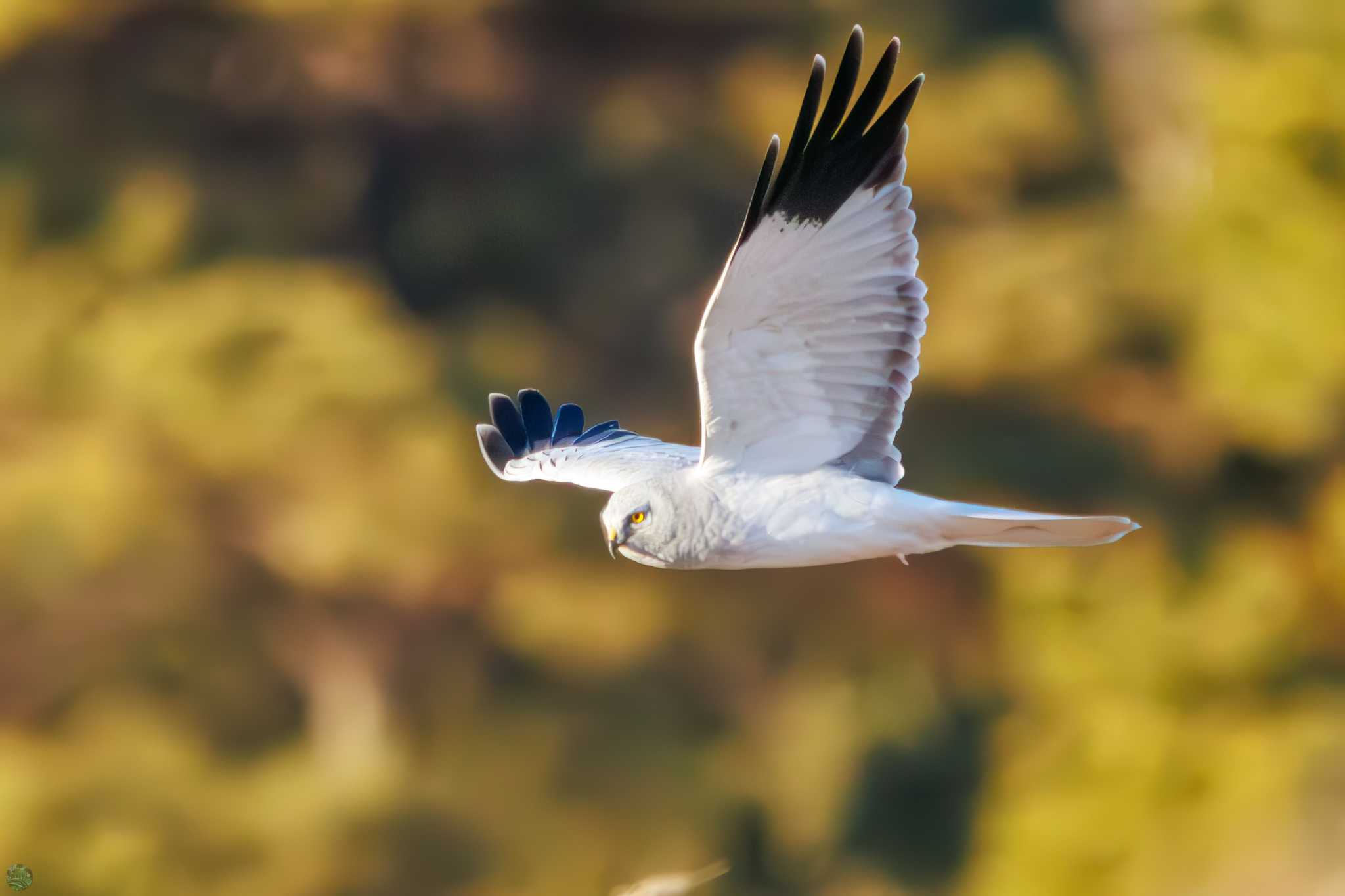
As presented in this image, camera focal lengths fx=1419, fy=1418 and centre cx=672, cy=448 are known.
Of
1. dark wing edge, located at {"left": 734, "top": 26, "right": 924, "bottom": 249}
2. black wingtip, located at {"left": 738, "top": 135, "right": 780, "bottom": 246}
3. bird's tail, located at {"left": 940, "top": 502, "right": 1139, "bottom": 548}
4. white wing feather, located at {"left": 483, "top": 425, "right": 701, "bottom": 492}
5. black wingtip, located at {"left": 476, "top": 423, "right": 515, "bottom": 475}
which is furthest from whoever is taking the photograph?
black wingtip, located at {"left": 476, "top": 423, "right": 515, "bottom": 475}

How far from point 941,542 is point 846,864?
783 centimetres

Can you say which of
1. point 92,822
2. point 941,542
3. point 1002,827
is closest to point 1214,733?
point 1002,827

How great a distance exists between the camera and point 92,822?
10.4 m

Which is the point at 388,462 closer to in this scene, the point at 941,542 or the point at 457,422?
the point at 457,422

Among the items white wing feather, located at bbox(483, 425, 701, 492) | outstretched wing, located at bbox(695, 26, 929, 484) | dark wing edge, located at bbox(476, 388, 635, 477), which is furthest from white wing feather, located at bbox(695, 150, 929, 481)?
dark wing edge, located at bbox(476, 388, 635, 477)

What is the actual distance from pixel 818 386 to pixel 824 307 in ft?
0.65

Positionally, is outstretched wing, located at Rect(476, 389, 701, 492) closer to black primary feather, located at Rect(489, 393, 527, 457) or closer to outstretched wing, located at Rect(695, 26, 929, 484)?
black primary feather, located at Rect(489, 393, 527, 457)

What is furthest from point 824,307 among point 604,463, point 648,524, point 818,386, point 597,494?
point 597,494

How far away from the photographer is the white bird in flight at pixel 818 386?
2768mm

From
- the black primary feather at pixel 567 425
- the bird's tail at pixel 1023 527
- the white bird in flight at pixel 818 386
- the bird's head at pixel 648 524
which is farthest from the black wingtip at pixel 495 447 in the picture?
the bird's tail at pixel 1023 527

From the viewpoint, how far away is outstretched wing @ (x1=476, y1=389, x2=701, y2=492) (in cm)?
378

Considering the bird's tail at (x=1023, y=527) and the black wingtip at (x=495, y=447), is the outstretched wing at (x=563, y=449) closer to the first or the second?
the black wingtip at (x=495, y=447)

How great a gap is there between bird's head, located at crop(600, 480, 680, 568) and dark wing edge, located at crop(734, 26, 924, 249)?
60 cm

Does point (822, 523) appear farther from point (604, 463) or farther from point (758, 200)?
point (604, 463)
